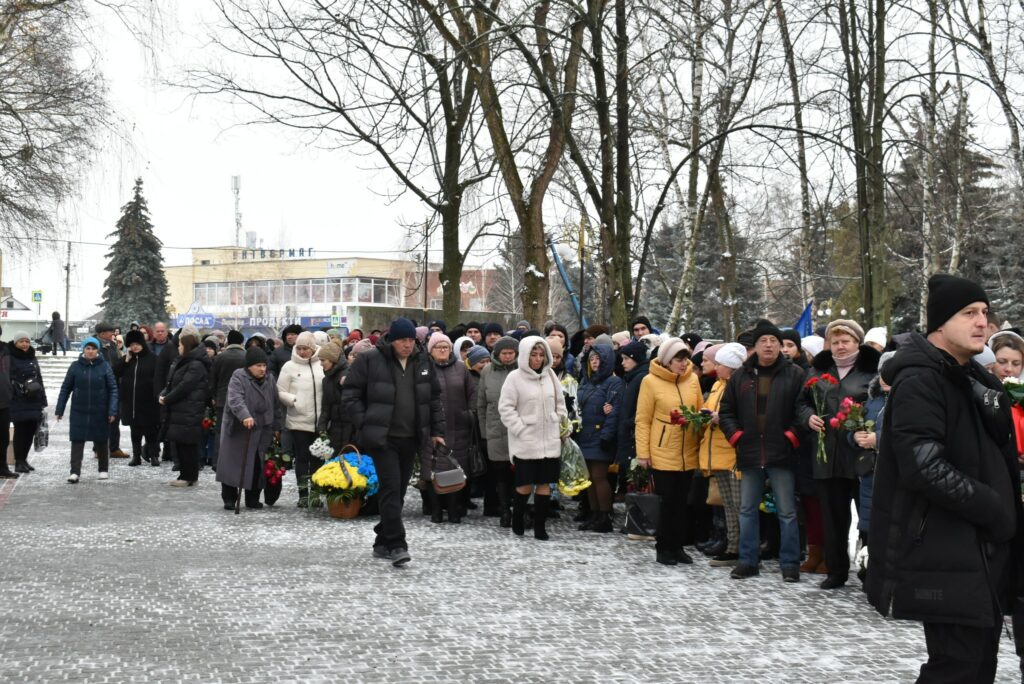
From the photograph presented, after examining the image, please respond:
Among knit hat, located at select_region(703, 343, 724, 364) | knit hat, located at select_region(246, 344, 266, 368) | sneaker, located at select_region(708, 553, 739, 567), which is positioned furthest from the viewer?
knit hat, located at select_region(246, 344, 266, 368)

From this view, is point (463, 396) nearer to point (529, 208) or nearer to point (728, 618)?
point (728, 618)

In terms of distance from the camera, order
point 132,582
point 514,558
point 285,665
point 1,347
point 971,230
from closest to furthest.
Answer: point 285,665
point 132,582
point 514,558
point 1,347
point 971,230

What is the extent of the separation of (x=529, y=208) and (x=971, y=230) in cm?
689

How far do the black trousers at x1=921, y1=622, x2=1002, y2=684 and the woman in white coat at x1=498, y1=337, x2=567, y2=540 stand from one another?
7.20 metres

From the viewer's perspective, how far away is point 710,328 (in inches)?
2467

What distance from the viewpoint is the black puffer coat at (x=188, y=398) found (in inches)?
626

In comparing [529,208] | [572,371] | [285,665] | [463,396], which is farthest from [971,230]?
[285,665]

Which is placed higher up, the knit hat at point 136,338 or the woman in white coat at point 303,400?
the knit hat at point 136,338

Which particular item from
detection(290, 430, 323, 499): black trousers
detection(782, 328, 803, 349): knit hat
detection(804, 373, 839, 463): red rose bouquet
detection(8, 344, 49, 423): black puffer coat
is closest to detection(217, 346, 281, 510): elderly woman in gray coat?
detection(290, 430, 323, 499): black trousers

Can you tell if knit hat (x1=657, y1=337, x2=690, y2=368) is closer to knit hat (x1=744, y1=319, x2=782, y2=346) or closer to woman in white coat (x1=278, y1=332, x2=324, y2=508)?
knit hat (x1=744, y1=319, x2=782, y2=346)

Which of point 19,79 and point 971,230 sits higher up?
point 19,79

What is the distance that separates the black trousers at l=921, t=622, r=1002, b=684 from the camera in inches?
180

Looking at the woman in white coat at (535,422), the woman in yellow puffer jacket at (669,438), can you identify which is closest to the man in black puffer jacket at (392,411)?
the woman in white coat at (535,422)

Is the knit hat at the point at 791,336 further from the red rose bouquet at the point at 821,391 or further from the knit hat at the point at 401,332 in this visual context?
the knit hat at the point at 401,332
